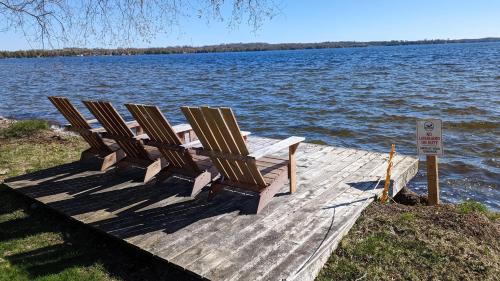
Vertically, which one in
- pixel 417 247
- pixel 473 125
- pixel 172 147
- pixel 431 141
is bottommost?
pixel 417 247

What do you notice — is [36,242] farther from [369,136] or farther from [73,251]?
[369,136]

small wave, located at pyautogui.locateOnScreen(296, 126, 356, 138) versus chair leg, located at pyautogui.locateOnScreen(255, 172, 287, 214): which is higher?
chair leg, located at pyautogui.locateOnScreen(255, 172, 287, 214)

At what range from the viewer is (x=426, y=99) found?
19500mm

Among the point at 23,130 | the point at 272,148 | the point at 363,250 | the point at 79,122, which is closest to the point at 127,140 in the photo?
the point at 79,122

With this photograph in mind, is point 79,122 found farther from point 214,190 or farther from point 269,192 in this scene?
point 269,192

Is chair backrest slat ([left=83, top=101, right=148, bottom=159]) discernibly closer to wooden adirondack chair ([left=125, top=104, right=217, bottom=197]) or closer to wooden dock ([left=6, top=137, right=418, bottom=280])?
wooden adirondack chair ([left=125, top=104, right=217, bottom=197])

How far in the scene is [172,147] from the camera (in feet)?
18.2

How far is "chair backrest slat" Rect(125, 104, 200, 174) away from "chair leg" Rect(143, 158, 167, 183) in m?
0.26

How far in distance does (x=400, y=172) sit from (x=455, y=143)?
613 cm

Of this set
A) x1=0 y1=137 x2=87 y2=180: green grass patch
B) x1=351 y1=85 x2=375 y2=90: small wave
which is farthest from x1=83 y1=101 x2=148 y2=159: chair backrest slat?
x1=351 y1=85 x2=375 y2=90: small wave

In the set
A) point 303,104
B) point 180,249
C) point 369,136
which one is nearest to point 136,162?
point 180,249

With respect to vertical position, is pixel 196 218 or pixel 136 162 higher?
pixel 136 162

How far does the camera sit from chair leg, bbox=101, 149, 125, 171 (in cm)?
678

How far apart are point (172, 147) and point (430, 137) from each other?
3260 millimetres
